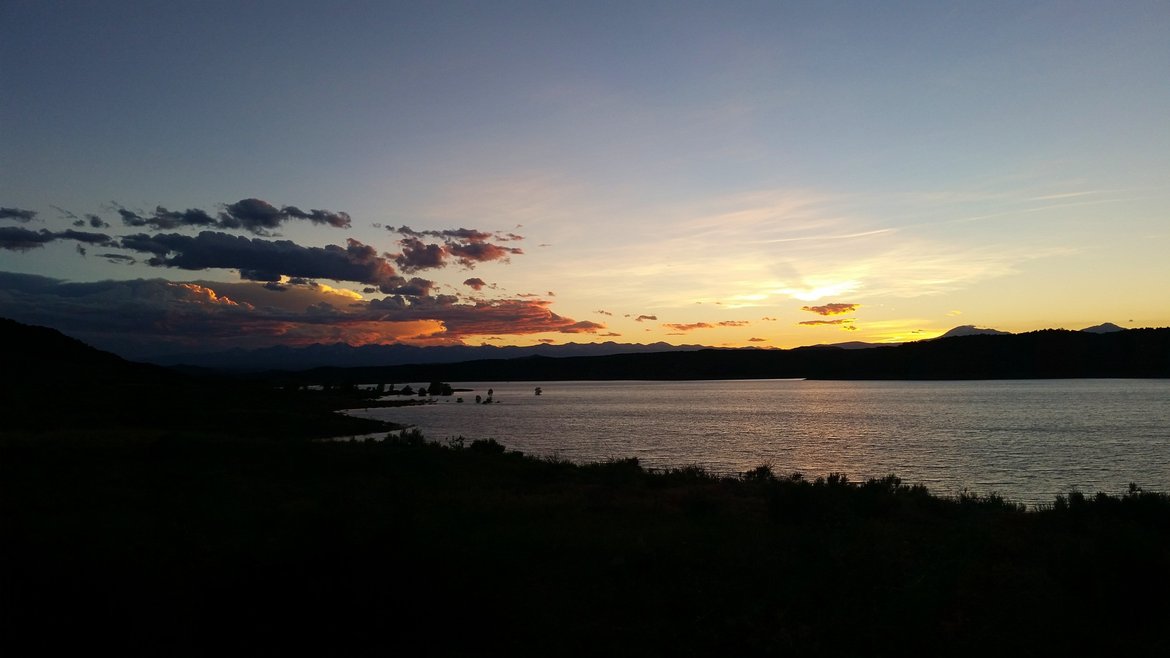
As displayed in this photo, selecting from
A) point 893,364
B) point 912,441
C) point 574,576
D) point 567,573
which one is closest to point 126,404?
point 567,573

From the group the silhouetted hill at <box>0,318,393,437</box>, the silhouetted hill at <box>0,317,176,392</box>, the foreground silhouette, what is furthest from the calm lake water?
the silhouetted hill at <box>0,317,176,392</box>

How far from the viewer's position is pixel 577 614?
31.6ft

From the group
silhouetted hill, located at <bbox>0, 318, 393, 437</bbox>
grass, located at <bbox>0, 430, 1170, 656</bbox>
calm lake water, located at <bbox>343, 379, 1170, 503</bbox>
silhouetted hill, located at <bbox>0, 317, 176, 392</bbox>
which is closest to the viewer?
grass, located at <bbox>0, 430, 1170, 656</bbox>

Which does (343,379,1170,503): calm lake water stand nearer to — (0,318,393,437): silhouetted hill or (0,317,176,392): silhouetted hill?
(0,318,393,437): silhouetted hill

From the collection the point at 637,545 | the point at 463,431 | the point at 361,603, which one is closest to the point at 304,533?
the point at 361,603

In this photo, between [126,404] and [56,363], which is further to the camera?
[56,363]

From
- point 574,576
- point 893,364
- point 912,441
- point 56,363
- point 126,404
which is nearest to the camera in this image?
point 574,576

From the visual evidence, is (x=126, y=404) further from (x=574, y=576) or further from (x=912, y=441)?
(x=912, y=441)

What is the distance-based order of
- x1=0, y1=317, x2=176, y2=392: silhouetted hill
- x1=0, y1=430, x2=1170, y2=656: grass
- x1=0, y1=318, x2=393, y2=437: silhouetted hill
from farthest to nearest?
x1=0, y1=317, x2=176, y2=392: silhouetted hill, x1=0, y1=318, x2=393, y2=437: silhouetted hill, x1=0, y1=430, x2=1170, y2=656: grass

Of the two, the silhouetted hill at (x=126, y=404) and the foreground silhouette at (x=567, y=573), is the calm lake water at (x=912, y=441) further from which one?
the foreground silhouette at (x=567, y=573)

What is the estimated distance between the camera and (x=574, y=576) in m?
11.1

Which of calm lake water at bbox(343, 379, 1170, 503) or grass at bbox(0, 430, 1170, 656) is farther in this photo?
calm lake water at bbox(343, 379, 1170, 503)

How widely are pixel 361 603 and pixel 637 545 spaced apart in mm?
5555

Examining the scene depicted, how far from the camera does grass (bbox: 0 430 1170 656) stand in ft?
26.3
